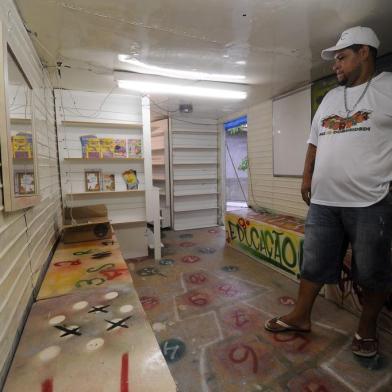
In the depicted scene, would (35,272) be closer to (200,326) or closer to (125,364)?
(125,364)

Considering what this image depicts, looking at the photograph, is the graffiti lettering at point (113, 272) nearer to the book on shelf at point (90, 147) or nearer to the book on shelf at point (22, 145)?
the book on shelf at point (22, 145)

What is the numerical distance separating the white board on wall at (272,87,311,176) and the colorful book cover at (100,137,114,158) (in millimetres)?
2259

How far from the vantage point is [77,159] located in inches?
124

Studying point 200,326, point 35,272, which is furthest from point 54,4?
point 200,326

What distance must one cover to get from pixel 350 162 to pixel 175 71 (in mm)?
1905

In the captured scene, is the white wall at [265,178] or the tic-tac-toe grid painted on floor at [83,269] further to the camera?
the white wall at [265,178]

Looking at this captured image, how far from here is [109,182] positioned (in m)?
3.36

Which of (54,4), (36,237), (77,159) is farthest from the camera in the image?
(77,159)

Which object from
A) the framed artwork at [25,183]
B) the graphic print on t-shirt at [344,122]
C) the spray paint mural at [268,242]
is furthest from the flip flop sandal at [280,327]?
the framed artwork at [25,183]

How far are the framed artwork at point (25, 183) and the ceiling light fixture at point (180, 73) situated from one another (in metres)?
1.37

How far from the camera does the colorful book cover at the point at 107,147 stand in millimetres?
3268

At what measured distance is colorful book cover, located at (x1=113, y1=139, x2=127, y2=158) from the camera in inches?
131

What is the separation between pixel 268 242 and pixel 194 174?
2.46m

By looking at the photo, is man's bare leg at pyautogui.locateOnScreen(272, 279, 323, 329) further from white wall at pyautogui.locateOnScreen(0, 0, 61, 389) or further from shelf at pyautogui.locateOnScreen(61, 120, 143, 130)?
shelf at pyautogui.locateOnScreen(61, 120, 143, 130)
